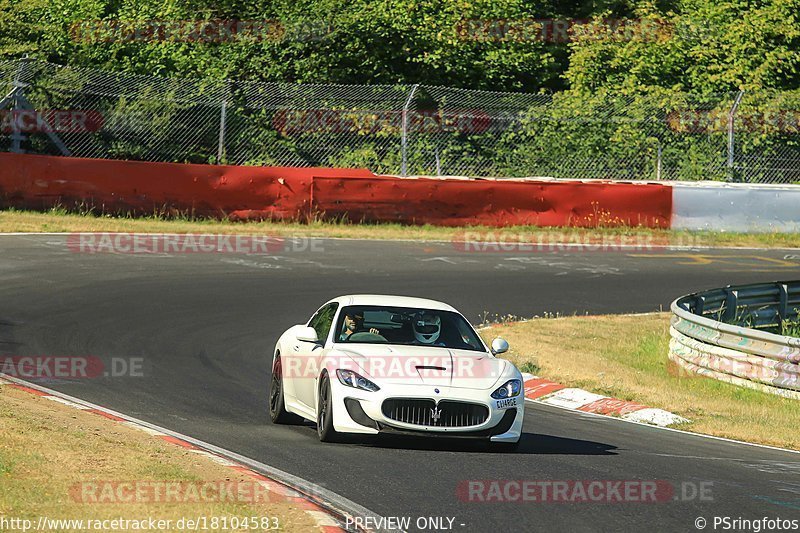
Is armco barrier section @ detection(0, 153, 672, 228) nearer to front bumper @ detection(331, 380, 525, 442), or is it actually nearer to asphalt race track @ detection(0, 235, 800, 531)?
asphalt race track @ detection(0, 235, 800, 531)

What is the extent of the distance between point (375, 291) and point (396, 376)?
10314mm

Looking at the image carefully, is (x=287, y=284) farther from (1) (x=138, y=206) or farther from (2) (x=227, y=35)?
(2) (x=227, y=35)

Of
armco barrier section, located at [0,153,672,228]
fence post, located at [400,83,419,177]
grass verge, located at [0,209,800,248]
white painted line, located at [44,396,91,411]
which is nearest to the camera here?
white painted line, located at [44,396,91,411]

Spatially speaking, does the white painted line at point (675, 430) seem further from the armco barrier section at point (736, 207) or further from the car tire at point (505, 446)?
the armco barrier section at point (736, 207)

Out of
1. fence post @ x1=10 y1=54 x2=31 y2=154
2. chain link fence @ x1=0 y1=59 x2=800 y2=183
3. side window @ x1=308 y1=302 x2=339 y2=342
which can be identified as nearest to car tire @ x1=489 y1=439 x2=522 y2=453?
side window @ x1=308 y1=302 x2=339 y2=342

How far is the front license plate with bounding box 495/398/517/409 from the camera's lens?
1015 centimetres

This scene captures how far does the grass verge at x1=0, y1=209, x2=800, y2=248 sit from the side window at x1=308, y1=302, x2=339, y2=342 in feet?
44.9

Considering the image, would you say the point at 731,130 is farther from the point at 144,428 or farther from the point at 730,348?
the point at 144,428

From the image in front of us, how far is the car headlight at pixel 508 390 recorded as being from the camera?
33.5ft

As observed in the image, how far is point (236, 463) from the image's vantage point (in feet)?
30.1

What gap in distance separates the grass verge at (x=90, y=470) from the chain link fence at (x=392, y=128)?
1893 cm

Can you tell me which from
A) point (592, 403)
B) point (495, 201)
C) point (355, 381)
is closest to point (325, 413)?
point (355, 381)

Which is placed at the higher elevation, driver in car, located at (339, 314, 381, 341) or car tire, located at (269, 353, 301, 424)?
driver in car, located at (339, 314, 381, 341)

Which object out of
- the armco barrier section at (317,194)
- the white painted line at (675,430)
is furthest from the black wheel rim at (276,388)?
the armco barrier section at (317,194)
